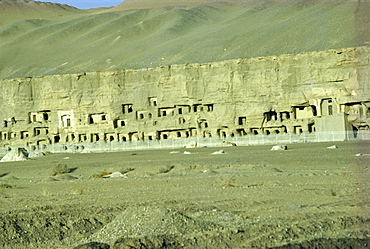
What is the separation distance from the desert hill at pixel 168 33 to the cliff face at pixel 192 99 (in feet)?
9.55

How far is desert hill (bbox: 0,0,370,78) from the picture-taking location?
4566 centimetres

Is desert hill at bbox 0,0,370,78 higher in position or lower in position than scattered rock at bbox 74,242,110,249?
higher

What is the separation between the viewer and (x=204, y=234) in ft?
27.1

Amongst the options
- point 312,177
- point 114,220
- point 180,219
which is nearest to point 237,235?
point 180,219

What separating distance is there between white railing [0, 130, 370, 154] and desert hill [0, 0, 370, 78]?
796 cm

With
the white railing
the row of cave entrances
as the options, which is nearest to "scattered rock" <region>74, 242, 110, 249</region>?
the white railing

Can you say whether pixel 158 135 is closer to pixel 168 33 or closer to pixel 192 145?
pixel 192 145

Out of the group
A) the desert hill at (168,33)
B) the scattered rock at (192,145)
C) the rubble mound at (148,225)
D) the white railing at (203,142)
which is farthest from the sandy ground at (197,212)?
the desert hill at (168,33)

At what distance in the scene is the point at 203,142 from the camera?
38.9 metres

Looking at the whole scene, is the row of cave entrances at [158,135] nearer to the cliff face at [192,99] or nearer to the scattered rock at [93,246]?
the cliff face at [192,99]

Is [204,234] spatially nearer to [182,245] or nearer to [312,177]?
[182,245]

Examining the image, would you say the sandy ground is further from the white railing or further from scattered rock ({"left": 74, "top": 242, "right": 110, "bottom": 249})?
the white railing

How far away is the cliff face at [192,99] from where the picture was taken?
37469 millimetres

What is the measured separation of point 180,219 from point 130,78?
36068 mm
